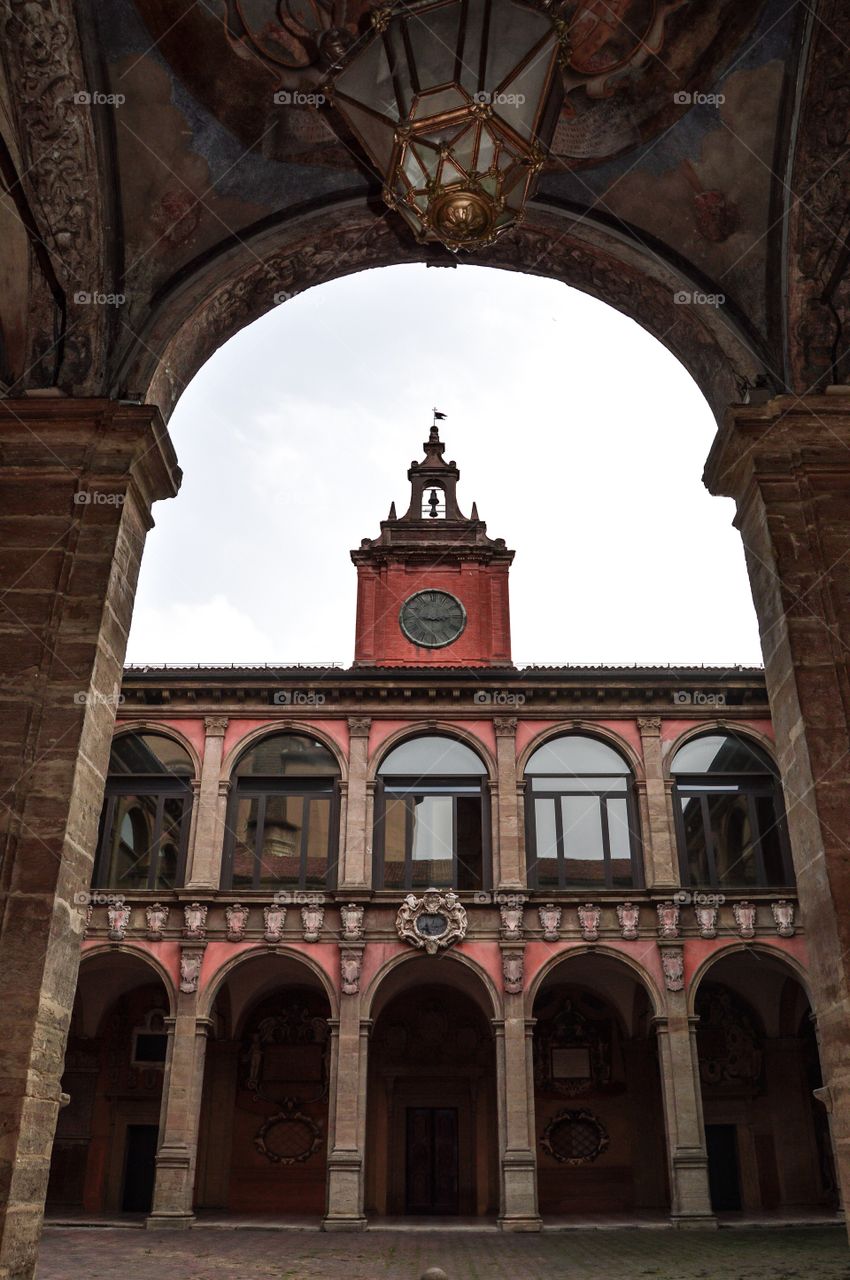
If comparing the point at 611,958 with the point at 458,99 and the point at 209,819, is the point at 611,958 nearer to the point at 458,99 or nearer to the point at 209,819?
the point at 209,819

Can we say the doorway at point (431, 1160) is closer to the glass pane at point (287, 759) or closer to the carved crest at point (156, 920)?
the carved crest at point (156, 920)

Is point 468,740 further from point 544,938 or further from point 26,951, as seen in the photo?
point 26,951

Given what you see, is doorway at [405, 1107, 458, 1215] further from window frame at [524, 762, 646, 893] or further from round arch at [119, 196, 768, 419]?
round arch at [119, 196, 768, 419]

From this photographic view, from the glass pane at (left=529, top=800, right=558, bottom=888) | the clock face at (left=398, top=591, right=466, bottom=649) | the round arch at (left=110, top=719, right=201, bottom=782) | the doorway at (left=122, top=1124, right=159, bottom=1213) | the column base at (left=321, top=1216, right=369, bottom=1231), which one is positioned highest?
the clock face at (left=398, top=591, right=466, bottom=649)

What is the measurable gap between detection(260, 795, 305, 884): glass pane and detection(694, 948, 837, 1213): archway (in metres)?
7.36

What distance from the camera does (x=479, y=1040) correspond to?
19.2 m

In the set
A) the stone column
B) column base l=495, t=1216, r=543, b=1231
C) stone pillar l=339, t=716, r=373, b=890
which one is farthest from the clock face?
column base l=495, t=1216, r=543, b=1231

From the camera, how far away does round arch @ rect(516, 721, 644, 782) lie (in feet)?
61.6

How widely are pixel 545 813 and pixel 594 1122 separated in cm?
556

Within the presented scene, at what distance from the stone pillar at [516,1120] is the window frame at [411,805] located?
7.85 feet

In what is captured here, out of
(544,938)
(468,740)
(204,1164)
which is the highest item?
(468,740)

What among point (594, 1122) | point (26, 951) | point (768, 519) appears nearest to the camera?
point (26, 951)

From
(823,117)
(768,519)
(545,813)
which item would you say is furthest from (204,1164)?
(823,117)

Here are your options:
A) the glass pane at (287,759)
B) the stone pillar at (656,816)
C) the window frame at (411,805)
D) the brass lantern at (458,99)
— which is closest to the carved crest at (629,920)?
the stone pillar at (656,816)
